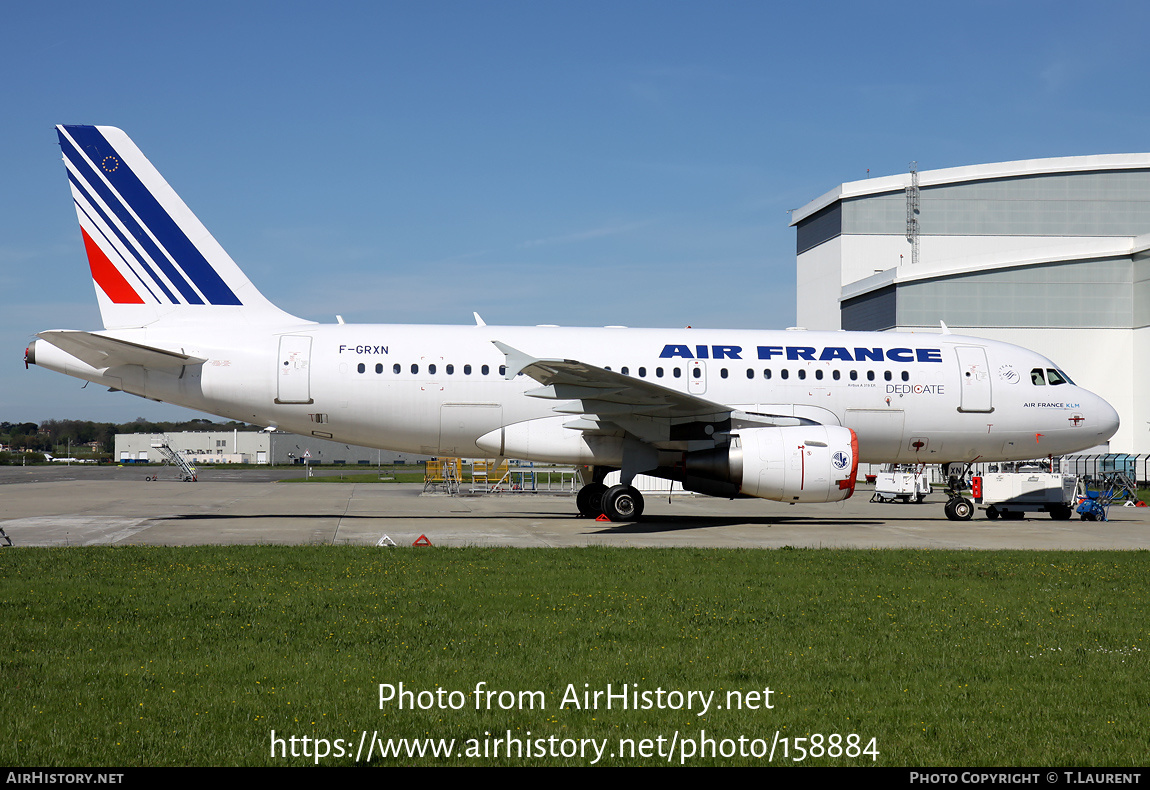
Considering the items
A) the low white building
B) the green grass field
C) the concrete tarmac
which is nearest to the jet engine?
the concrete tarmac

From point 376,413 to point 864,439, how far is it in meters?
10.1

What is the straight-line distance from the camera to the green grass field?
468 centimetres

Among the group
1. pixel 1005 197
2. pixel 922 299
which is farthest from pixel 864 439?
pixel 1005 197

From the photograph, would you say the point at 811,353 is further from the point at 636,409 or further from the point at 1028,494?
the point at 1028,494

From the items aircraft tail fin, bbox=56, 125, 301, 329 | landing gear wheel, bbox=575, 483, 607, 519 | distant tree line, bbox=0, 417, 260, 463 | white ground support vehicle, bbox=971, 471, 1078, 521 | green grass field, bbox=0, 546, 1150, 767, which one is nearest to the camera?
green grass field, bbox=0, 546, 1150, 767

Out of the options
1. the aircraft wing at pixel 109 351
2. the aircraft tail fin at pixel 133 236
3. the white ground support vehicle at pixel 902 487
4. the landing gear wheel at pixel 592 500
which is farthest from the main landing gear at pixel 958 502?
the aircraft wing at pixel 109 351

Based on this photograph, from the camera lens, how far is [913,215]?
58719 mm

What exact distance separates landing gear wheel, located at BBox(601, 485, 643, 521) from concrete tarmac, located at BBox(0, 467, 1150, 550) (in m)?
0.28

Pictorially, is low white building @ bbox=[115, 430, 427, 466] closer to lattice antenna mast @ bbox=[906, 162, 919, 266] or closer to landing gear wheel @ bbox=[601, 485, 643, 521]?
lattice antenna mast @ bbox=[906, 162, 919, 266]

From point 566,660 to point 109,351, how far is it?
1432cm

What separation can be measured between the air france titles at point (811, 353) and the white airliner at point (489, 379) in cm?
4

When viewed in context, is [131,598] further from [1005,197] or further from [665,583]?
[1005,197]

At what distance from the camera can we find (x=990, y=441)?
20109 millimetres

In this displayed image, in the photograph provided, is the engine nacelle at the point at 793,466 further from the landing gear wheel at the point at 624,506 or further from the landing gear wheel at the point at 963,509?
the landing gear wheel at the point at 963,509
